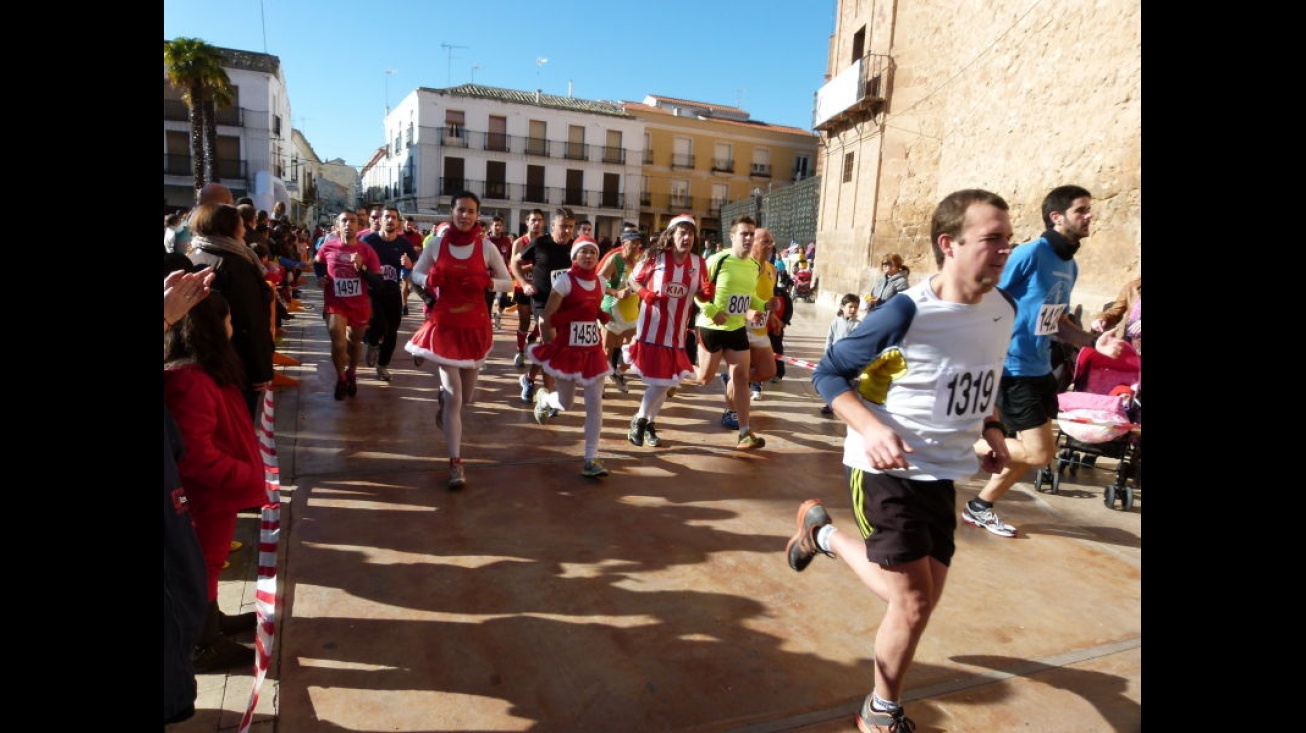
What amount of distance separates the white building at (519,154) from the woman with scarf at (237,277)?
39710 mm

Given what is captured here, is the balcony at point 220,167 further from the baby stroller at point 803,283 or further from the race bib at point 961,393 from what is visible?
the race bib at point 961,393

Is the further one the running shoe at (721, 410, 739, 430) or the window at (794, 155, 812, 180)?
the window at (794, 155, 812, 180)

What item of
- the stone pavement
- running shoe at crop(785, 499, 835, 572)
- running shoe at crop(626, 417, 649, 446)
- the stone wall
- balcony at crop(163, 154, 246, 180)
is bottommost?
the stone pavement

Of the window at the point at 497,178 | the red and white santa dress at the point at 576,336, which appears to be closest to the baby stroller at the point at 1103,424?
the red and white santa dress at the point at 576,336

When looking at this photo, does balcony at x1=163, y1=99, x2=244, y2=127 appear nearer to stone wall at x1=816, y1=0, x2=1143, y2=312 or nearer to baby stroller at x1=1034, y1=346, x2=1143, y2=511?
stone wall at x1=816, y1=0, x2=1143, y2=312

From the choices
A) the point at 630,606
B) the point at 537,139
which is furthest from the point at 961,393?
the point at 537,139

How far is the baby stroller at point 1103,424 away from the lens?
17.5 feet

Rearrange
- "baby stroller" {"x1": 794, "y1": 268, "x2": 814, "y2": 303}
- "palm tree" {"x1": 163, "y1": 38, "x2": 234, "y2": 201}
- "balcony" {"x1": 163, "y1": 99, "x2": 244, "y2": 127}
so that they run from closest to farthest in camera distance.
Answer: "baby stroller" {"x1": 794, "y1": 268, "x2": 814, "y2": 303} < "palm tree" {"x1": 163, "y1": 38, "x2": 234, "y2": 201} < "balcony" {"x1": 163, "y1": 99, "x2": 244, "y2": 127}

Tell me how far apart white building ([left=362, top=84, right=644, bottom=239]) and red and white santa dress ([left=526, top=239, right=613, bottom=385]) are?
38.5m

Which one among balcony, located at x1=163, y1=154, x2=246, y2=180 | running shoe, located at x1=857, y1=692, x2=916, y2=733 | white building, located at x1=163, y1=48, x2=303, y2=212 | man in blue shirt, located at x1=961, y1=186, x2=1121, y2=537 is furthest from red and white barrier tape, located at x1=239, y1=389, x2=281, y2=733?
balcony, located at x1=163, y1=154, x2=246, y2=180

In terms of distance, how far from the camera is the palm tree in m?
27.4

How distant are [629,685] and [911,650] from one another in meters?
1.04
